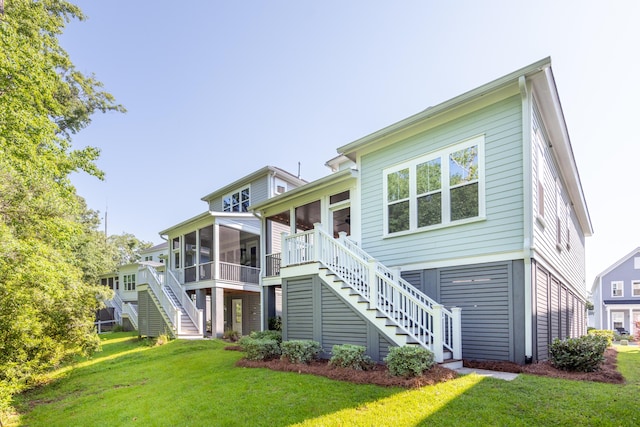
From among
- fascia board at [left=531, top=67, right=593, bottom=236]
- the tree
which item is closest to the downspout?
fascia board at [left=531, top=67, right=593, bottom=236]

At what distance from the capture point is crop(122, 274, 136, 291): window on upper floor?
2983 centimetres

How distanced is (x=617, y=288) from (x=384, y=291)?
103 ft

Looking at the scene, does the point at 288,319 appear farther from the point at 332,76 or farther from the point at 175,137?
the point at 175,137

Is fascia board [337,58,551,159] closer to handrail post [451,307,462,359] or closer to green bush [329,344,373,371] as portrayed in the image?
handrail post [451,307,462,359]

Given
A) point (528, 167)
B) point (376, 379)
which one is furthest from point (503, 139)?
point (376, 379)

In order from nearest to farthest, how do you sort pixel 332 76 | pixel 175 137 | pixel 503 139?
pixel 503 139, pixel 332 76, pixel 175 137

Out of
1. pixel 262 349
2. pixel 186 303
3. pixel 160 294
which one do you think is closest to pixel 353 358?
pixel 262 349

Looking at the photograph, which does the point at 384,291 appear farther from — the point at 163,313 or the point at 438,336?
the point at 163,313

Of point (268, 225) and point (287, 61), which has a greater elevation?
point (287, 61)

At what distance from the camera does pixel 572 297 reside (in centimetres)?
1333

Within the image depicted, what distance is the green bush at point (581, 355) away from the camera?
6809 millimetres

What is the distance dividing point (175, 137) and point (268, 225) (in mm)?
10771

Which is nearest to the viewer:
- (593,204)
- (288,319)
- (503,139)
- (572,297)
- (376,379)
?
(376,379)

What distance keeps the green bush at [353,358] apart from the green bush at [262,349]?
2.24m
